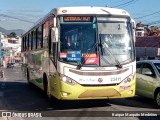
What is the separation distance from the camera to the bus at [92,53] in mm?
11172

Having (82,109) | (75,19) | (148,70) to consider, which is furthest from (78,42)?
(148,70)

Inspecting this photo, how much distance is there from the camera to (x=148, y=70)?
44.5ft

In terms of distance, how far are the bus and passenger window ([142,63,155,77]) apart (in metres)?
1.65

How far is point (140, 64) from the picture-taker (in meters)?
14.4

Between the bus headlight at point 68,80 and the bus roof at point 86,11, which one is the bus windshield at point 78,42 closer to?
the bus roof at point 86,11

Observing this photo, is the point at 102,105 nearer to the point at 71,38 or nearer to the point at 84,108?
the point at 84,108

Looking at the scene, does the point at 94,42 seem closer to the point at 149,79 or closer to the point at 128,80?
the point at 128,80

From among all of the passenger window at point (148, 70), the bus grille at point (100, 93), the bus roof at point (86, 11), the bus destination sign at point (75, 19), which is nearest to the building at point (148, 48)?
the passenger window at point (148, 70)

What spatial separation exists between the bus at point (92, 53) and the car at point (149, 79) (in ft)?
4.21

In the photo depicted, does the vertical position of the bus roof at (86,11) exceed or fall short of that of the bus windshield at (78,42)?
it exceeds it

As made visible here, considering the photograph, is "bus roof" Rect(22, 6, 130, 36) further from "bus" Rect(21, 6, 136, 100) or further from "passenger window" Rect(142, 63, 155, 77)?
"passenger window" Rect(142, 63, 155, 77)

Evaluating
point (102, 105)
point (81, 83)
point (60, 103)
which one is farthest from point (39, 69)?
point (81, 83)

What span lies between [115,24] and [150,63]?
2559mm

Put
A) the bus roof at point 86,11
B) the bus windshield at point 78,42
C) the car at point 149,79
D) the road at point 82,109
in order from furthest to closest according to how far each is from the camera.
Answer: the car at point 149,79
the bus roof at point 86,11
the bus windshield at point 78,42
the road at point 82,109
